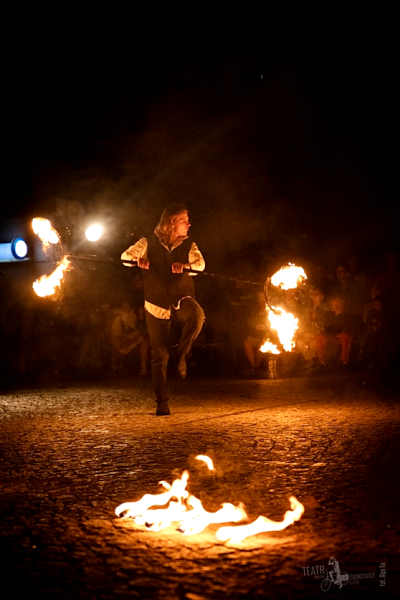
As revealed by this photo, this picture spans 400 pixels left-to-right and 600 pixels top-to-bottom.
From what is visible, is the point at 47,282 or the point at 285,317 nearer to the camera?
the point at 47,282

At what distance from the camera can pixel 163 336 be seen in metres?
7.80

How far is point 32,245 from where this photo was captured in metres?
20.3

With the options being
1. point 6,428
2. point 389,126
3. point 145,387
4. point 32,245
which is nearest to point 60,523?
point 6,428

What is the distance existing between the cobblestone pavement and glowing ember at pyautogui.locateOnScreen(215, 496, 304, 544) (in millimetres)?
57

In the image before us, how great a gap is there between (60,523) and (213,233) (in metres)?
13.4

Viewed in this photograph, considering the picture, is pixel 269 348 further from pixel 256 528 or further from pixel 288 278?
pixel 256 528

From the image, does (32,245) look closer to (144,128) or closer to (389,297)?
(144,128)

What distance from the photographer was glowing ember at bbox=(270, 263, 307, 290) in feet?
38.7

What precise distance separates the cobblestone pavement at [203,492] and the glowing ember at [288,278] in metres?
3.08

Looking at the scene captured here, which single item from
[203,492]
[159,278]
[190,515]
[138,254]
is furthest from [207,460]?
[138,254]

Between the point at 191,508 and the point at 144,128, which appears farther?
the point at 144,128

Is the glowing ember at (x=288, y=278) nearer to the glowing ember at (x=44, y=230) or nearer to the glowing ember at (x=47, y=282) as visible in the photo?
the glowing ember at (x=47, y=282)
